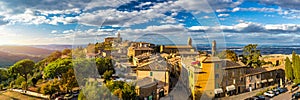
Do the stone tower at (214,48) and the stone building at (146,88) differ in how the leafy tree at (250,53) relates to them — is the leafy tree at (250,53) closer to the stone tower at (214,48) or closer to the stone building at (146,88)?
the stone tower at (214,48)

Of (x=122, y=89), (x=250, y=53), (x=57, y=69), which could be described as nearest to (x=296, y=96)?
(x=122, y=89)

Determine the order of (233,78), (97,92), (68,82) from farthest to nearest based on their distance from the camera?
1. (233,78)
2. (68,82)
3. (97,92)

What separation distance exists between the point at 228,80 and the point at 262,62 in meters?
3.18

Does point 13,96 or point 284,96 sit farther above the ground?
point 13,96

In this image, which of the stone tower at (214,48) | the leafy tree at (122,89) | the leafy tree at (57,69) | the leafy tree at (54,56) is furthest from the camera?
the leafy tree at (54,56)

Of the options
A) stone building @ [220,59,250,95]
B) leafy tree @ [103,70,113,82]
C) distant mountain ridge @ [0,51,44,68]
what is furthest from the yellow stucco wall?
distant mountain ridge @ [0,51,44,68]

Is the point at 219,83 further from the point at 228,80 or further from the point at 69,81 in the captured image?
the point at 69,81

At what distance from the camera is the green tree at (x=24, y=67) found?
17.1ft

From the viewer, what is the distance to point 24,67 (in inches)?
214

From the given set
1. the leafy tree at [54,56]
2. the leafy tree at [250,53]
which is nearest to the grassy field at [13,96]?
the leafy tree at [54,56]

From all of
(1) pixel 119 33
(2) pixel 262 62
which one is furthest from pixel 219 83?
(2) pixel 262 62

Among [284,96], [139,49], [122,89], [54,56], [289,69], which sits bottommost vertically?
[284,96]

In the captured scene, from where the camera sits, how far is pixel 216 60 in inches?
194

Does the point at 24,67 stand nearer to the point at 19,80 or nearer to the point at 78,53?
the point at 19,80
